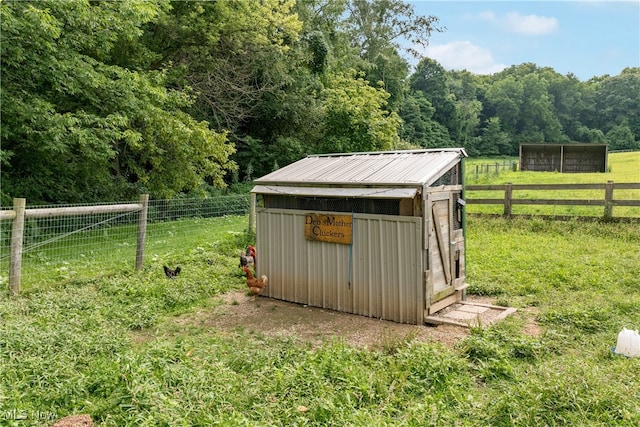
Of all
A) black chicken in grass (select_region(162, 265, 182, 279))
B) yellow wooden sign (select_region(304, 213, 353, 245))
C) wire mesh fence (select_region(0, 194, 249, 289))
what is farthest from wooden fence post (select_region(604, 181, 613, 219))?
black chicken in grass (select_region(162, 265, 182, 279))

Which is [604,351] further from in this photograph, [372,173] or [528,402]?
[372,173]

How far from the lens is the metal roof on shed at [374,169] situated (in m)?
5.56

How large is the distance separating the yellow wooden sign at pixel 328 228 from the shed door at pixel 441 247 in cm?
110

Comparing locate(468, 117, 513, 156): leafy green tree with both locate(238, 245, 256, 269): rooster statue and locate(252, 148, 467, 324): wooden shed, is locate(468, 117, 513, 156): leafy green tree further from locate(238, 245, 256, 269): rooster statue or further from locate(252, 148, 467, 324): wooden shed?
locate(252, 148, 467, 324): wooden shed

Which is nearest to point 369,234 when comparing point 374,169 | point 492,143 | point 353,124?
point 374,169

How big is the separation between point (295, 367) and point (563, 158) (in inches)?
1110

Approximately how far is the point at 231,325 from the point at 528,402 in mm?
3514

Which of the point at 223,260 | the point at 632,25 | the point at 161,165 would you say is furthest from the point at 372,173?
the point at 161,165

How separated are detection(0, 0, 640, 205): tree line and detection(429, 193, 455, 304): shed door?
7161 mm

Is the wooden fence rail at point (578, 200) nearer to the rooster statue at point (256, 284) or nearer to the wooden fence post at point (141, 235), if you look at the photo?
the rooster statue at point (256, 284)

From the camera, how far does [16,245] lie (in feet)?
19.4

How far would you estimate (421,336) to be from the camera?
16.5 ft

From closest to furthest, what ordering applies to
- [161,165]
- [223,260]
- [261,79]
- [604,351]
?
[604,351], [223,260], [161,165], [261,79]

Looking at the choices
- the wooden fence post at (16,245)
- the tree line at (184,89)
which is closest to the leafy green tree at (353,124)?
the tree line at (184,89)
